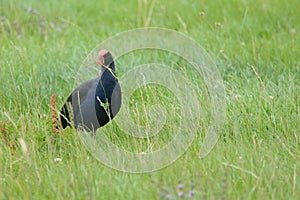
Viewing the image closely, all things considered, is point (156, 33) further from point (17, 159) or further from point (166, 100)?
point (17, 159)

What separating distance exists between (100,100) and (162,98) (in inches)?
21.8

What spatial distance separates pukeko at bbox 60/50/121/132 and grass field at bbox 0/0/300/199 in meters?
0.16

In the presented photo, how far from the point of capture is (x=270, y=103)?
4.51m

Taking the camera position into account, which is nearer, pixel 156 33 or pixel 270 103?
pixel 270 103

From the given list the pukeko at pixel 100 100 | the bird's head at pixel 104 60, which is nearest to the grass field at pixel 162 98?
the pukeko at pixel 100 100

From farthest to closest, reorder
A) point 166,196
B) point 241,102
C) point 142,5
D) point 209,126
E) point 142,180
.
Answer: point 142,5 < point 241,102 < point 209,126 < point 142,180 < point 166,196

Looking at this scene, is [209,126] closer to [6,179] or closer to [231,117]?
[231,117]

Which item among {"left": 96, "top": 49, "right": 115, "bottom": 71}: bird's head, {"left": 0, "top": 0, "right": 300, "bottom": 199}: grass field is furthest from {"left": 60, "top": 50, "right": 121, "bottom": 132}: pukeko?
{"left": 0, "top": 0, "right": 300, "bottom": 199}: grass field

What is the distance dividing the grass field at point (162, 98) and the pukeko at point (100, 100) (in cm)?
16

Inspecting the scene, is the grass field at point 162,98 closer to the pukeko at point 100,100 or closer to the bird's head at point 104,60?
the pukeko at point 100,100

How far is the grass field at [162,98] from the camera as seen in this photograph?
345 centimetres

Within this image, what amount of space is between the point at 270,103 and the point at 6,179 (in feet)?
6.17

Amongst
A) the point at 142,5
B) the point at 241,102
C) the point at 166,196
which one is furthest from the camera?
the point at 142,5

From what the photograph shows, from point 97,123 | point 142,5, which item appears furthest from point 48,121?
point 142,5
